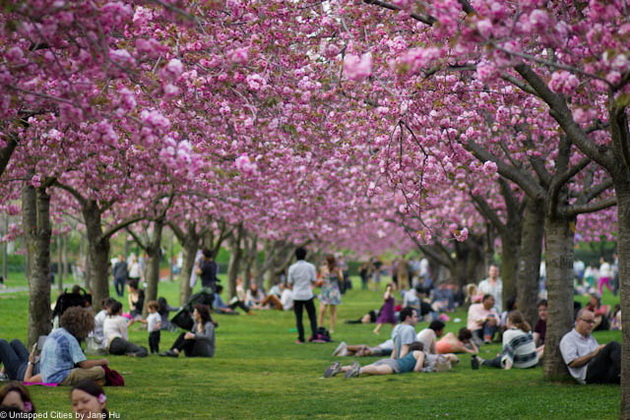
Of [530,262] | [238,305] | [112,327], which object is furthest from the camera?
[238,305]

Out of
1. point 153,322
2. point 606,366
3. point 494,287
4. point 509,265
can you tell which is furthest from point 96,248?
point 606,366

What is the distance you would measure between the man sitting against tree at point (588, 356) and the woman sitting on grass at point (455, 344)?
517 centimetres

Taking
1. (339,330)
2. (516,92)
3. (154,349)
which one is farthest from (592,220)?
(516,92)

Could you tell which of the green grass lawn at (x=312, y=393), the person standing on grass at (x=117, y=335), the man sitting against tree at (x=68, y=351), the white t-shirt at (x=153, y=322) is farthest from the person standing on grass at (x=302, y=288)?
the man sitting against tree at (x=68, y=351)

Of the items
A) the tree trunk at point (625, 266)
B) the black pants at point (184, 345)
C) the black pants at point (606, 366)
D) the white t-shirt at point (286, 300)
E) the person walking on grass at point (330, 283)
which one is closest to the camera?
the tree trunk at point (625, 266)

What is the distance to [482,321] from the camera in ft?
68.1

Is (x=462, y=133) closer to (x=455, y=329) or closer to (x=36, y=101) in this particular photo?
(x=36, y=101)

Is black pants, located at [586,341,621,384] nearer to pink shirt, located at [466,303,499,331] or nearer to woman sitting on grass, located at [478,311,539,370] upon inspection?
woman sitting on grass, located at [478,311,539,370]

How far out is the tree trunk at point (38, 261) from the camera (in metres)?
15.3

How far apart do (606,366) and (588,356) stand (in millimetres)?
318

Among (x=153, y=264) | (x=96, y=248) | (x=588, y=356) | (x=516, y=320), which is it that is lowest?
(x=588, y=356)

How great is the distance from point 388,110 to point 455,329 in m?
17.3

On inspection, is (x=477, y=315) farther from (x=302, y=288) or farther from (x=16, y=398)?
(x=16, y=398)

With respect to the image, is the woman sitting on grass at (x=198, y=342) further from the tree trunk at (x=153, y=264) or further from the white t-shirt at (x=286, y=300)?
the white t-shirt at (x=286, y=300)
